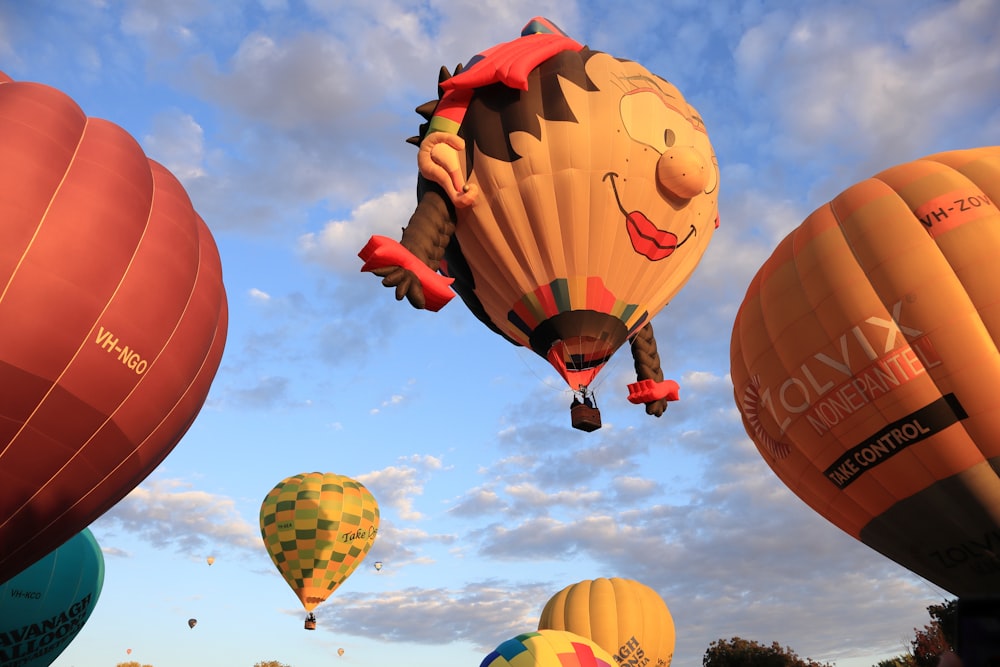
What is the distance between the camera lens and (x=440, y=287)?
1123 cm

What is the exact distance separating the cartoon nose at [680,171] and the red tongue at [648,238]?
2.14ft

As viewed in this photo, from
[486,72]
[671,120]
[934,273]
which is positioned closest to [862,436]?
[934,273]

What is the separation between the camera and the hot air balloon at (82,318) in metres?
8.22

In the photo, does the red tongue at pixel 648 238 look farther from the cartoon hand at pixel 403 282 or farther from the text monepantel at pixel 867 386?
the text monepantel at pixel 867 386

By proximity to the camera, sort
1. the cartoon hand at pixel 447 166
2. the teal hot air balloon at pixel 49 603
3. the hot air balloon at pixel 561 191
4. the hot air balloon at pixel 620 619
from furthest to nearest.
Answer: the hot air balloon at pixel 620 619 → the teal hot air balloon at pixel 49 603 → the hot air balloon at pixel 561 191 → the cartoon hand at pixel 447 166

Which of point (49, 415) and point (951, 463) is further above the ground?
point (49, 415)

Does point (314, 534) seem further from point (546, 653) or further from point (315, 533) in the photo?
point (546, 653)

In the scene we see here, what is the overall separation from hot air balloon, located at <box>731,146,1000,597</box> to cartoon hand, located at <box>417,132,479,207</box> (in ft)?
15.6

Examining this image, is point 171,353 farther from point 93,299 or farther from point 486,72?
point 486,72

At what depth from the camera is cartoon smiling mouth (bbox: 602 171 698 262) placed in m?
13.3

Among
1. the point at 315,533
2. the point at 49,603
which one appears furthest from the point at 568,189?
the point at 315,533

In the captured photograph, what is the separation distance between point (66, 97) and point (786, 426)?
9.40 metres

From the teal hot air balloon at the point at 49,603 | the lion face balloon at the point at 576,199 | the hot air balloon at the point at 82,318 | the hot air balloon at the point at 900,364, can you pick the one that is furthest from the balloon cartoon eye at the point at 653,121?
the teal hot air balloon at the point at 49,603

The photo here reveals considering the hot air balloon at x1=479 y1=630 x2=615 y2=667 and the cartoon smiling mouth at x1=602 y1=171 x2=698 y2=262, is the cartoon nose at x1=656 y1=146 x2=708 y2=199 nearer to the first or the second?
the cartoon smiling mouth at x1=602 y1=171 x2=698 y2=262
